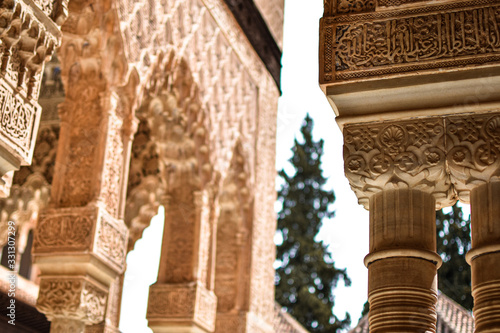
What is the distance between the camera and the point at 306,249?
24.8 metres

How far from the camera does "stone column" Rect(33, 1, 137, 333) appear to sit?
6773 millimetres

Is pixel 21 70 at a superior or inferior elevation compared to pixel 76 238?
superior

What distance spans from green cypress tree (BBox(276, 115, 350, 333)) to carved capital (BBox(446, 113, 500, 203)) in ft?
65.3

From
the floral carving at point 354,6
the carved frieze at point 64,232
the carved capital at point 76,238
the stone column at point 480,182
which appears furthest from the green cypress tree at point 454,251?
the stone column at point 480,182

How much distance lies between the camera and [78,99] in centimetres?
745

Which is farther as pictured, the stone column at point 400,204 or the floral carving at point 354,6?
the floral carving at point 354,6

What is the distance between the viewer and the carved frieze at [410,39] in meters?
3.84

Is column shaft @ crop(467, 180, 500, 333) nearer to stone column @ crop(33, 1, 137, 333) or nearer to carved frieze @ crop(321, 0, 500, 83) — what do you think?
carved frieze @ crop(321, 0, 500, 83)

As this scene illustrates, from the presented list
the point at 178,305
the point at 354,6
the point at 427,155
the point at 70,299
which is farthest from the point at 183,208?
the point at 427,155

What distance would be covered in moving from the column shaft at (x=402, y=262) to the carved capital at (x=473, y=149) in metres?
0.23

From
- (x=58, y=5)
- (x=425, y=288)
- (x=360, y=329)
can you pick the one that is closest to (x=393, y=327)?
(x=425, y=288)

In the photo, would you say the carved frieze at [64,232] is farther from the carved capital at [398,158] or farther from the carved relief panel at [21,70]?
the carved capital at [398,158]

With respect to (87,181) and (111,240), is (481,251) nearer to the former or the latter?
(111,240)

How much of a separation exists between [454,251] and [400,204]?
46.3 ft
